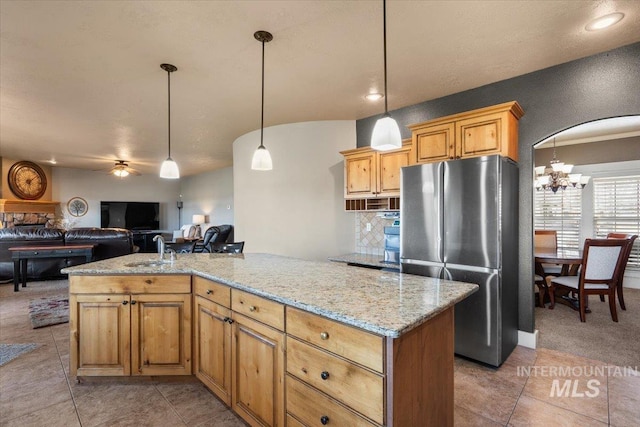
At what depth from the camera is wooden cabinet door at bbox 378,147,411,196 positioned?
3.61 metres

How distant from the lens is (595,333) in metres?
3.38

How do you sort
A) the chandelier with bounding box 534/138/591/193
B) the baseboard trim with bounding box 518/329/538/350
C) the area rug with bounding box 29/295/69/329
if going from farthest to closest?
the chandelier with bounding box 534/138/591/193 < the area rug with bounding box 29/295/69/329 < the baseboard trim with bounding box 518/329/538/350

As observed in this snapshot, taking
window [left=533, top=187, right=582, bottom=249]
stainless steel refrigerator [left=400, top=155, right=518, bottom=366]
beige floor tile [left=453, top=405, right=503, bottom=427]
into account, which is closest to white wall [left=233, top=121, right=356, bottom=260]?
stainless steel refrigerator [left=400, top=155, right=518, bottom=366]

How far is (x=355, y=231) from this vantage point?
4.43m

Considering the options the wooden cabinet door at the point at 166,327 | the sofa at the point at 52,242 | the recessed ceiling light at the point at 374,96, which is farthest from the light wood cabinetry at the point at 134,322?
the sofa at the point at 52,242

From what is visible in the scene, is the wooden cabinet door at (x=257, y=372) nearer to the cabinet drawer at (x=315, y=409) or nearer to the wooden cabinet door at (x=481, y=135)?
the cabinet drawer at (x=315, y=409)

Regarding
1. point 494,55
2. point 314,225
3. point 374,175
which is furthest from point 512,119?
point 314,225

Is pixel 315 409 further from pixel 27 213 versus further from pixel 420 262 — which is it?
pixel 27 213

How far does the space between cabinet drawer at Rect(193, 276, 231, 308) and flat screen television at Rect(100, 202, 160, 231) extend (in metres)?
9.18

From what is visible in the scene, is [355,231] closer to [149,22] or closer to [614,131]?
[149,22]

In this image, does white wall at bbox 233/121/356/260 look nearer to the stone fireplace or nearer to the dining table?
the dining table

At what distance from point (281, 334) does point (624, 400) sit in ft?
8.07

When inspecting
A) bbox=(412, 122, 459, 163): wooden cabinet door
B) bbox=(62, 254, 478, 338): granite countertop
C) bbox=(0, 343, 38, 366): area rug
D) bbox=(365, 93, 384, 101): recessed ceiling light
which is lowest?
bbox=(0, 343, 38, 366): area rug

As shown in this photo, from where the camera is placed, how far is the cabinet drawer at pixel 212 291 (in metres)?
2.00
